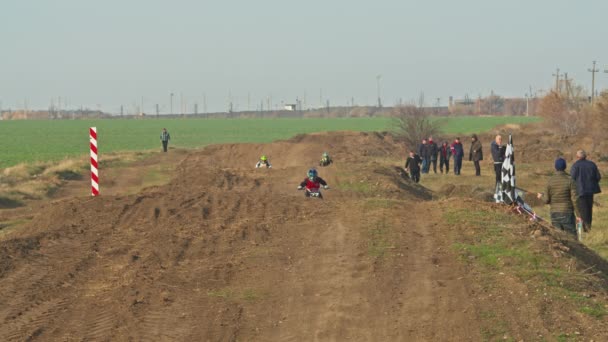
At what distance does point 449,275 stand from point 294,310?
7.63ft

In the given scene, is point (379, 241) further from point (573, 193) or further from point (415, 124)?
point (415, 124)

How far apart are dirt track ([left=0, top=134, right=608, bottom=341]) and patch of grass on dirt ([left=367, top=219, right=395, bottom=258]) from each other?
0.03 metres

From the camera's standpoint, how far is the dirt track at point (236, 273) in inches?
354

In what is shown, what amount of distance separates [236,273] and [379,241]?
2.45 metres

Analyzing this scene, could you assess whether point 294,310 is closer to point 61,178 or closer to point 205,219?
point 205,219

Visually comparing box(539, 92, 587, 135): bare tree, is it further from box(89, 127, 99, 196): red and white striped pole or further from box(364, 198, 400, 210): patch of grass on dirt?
box(364, 198, 400, 210): patch of grass on dirt

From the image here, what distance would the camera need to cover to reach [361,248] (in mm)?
12406

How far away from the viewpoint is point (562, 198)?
15188 millimetres

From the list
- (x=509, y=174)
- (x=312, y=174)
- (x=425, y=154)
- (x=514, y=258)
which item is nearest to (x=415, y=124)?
(x=425, y=154)

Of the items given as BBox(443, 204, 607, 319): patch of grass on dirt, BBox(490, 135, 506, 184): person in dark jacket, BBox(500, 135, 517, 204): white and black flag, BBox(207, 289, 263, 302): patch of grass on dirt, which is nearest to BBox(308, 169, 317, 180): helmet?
BBox(500, 135, 517, 204): white and black flag

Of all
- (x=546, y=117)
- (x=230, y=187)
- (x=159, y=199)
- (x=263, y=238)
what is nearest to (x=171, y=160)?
(x=230, y=187)

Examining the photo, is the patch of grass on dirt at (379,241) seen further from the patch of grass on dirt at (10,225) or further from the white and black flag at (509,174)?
the patch of grass on dirt at (10,225)

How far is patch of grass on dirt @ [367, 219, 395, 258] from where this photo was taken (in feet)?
39.8

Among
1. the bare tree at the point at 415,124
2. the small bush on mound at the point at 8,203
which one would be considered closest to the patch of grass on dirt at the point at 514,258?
the small bush on mound at the point at 8,203
